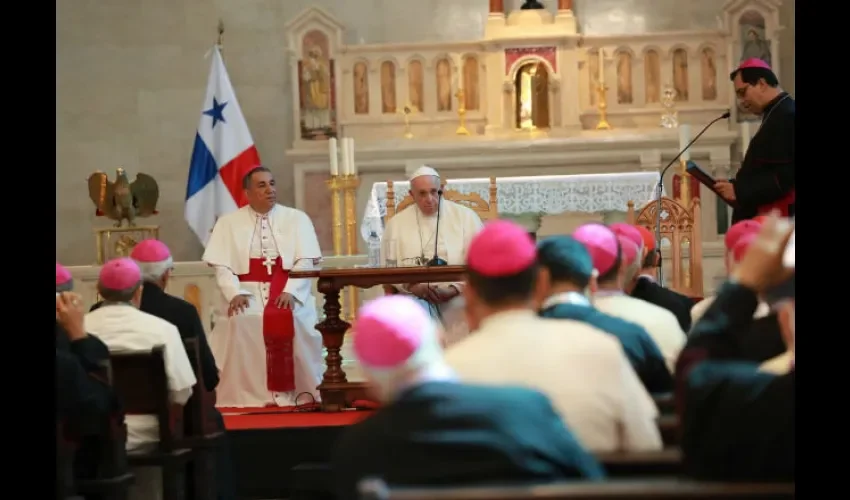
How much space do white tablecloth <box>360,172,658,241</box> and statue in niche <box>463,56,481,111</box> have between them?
1.89m

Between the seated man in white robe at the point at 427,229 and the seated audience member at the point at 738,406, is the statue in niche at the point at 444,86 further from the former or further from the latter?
the seated audience member at the point at 738,406

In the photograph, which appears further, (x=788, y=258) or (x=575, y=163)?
(x=575, y=163)

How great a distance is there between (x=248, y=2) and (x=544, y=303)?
909 cm

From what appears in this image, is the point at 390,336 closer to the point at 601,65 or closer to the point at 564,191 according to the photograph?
the point at 564,191

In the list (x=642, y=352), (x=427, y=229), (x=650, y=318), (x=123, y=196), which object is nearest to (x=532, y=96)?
(x=123, y=196)

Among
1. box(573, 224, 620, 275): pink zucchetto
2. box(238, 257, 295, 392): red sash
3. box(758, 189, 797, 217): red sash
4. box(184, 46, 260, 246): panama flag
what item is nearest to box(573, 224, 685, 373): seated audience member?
box(573, 224, 620, 275): pink zucchetto

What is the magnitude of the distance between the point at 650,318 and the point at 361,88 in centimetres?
756

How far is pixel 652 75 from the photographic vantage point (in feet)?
40.7

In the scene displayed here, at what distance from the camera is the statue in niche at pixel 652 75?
1238 cm

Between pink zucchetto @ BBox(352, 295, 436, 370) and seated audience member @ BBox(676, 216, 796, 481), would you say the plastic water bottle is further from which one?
pink zucchetto @ BBox(352, 295, 436, 370)
